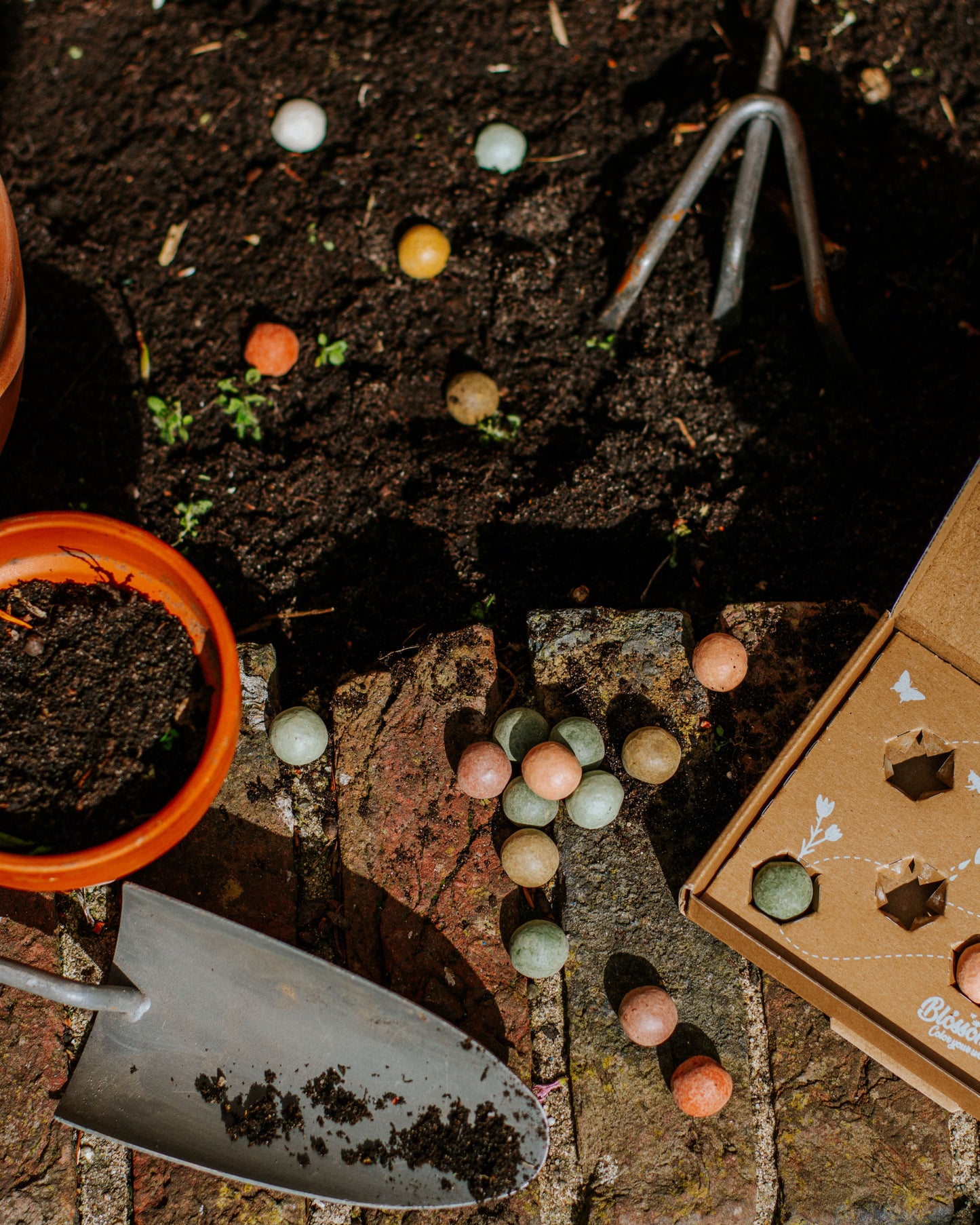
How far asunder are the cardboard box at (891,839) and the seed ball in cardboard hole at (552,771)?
352 mm

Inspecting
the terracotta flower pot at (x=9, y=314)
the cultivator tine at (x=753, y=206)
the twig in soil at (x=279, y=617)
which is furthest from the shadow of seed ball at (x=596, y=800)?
the terracotta flower pot at (x=9, y=314)

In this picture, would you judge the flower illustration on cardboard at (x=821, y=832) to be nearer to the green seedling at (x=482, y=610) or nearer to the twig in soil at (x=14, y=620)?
the green seedling at (x=482, y=610)

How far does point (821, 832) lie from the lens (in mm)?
1828

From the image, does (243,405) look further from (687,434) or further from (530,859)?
(530,859)

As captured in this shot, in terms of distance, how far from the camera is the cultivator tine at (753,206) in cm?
232

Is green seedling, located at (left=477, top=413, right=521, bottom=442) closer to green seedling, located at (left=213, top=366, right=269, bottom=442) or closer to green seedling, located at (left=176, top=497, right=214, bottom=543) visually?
green seedling, located at (left=213, top=366, right=269, bottom=442)

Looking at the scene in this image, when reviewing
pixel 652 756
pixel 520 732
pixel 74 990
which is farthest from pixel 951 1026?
pixel 74 990

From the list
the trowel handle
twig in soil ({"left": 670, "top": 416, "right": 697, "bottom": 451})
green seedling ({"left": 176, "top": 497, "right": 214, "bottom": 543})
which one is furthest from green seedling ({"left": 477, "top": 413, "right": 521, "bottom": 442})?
the trowel handle

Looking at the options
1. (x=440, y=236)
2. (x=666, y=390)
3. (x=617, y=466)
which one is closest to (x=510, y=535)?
(x=617, y=466)

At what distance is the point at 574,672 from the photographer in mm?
2197

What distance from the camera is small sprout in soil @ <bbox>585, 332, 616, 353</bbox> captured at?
2.65 meters

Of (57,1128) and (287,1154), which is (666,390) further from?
(57,1128)

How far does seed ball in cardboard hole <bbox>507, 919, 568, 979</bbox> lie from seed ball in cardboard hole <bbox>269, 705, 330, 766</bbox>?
0.68 meters

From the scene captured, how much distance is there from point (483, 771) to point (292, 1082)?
819 millimetres
